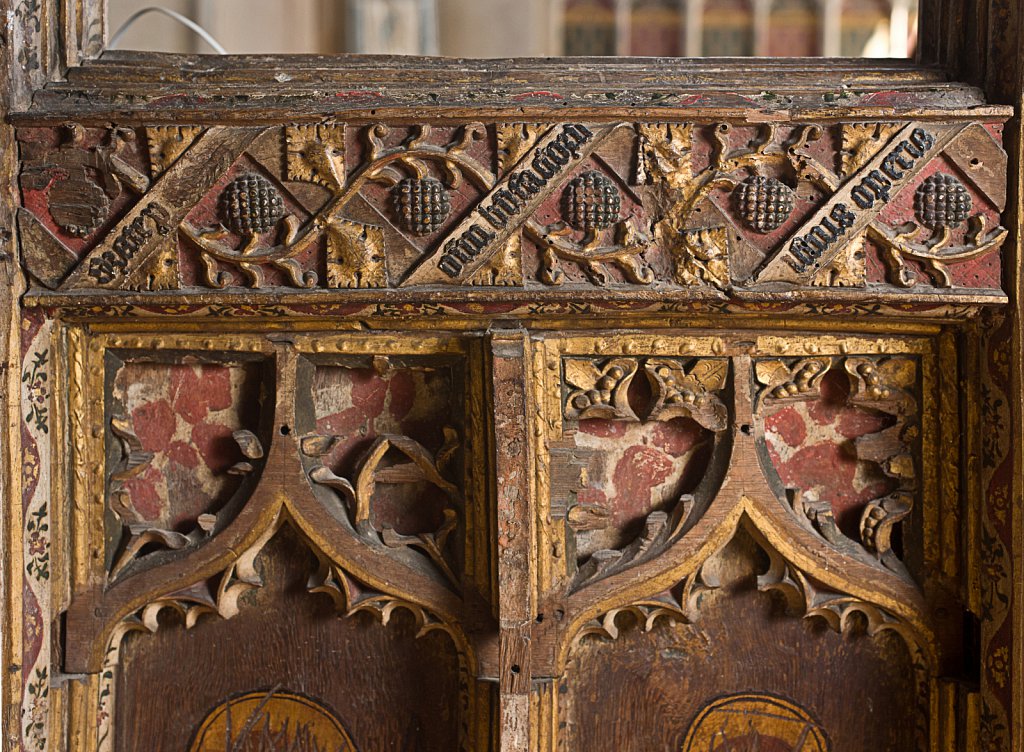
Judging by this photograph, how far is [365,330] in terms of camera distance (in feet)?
5.46

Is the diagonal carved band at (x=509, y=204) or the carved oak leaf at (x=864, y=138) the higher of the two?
the carved oak leaf at (x=864, y=138)

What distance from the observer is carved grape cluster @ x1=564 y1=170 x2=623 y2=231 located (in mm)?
1576

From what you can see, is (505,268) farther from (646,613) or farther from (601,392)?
(646,613)

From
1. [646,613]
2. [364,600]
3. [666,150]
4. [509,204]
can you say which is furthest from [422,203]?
[646,613]

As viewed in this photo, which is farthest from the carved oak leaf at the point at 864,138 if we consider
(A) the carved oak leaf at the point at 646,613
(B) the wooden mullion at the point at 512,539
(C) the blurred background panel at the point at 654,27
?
(C) the blurred background panel at the point at 654,27

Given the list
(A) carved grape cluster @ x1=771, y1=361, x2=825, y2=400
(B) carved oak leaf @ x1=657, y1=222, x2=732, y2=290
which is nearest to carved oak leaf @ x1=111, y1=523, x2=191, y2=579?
(B) carved oak leaf @ x1=657, y1=222, x2=732, y2=290

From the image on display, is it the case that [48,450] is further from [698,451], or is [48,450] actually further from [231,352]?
[698,451]

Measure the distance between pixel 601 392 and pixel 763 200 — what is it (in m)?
0.42

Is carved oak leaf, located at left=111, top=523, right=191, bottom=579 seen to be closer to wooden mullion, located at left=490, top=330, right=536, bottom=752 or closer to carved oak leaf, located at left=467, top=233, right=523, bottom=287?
wooden mullion, located at left=490, top=330, right=536, bottom=752

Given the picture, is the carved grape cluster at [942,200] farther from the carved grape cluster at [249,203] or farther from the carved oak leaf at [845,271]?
the carved grape cluster at [249,203]

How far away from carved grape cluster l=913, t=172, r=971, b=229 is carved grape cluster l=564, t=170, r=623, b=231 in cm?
51

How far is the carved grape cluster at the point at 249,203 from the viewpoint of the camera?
1.59m

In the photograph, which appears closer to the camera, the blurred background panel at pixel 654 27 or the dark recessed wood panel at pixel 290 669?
the dark recessed wood panel at pixel 290 669

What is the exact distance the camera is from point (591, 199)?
62.1 inches
